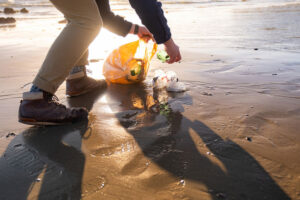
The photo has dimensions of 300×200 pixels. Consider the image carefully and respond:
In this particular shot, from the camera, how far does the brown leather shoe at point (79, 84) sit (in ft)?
8.38

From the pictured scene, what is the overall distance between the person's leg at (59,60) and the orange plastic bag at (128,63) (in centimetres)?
89

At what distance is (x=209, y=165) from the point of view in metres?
1.38

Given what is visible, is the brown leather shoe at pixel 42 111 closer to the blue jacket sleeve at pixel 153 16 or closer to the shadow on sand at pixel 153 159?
the shadow on sand at pixel 153 159

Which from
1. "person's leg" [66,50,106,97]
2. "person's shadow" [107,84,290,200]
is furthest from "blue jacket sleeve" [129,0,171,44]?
"person's leg" [66,50,106,97]

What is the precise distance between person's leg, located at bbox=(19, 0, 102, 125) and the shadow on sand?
0.37 ft

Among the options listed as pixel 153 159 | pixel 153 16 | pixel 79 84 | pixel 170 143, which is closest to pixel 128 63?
pixel 79 84

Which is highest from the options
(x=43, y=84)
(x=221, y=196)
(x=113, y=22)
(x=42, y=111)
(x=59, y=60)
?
(x=113, y=22)

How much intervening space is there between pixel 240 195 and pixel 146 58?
197 centimetres

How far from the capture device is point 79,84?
101 inches

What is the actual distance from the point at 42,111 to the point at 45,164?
0.55m

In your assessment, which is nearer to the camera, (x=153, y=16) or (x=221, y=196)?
(x=221, y=196)

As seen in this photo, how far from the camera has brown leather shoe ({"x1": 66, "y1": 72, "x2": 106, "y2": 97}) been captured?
255cm

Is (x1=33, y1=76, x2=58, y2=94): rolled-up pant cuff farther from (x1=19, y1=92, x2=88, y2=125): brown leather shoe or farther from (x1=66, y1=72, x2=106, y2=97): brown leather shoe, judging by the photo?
(x1=66, y1=72, x2=106, y2=97): brown leather shoe

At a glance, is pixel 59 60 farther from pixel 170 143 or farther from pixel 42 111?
pixel 170 143
